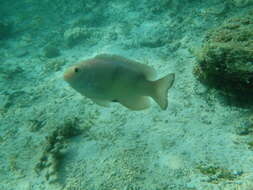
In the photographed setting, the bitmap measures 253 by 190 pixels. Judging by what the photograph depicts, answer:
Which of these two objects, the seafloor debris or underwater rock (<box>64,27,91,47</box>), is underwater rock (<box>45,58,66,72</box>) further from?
the seafloor debris

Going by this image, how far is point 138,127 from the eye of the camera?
3812 millimetres

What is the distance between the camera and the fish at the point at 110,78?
2.06m

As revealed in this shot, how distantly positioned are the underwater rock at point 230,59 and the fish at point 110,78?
1.74m

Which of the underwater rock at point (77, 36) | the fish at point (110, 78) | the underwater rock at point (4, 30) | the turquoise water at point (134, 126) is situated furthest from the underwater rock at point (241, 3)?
the underwater rock at point (4, 30)

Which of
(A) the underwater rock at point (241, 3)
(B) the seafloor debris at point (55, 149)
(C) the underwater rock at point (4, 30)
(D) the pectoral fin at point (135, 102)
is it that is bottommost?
(C) the underwater rock at point (4, 30)

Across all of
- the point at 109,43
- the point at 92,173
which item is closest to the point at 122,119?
the point at 92,173

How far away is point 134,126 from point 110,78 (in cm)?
193

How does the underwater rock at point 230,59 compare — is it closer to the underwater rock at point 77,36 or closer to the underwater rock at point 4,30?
the underwater rock at point 77,36

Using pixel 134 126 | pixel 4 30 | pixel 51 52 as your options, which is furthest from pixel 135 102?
pixel 4 30

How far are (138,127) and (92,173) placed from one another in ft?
3.64

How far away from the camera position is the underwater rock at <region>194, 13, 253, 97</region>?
128 inches

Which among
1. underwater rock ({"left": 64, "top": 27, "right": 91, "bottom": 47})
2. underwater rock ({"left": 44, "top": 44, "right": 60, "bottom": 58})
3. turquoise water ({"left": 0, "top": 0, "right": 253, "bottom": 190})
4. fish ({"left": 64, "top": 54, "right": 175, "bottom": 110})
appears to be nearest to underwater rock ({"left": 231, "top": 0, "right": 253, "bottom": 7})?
turquoise water ({"left": 0, "top": 0, "right": 253, "bottom": 190})

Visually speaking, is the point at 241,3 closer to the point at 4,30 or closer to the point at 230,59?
the point at 230,59

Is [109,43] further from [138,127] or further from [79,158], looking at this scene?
[79,158]
